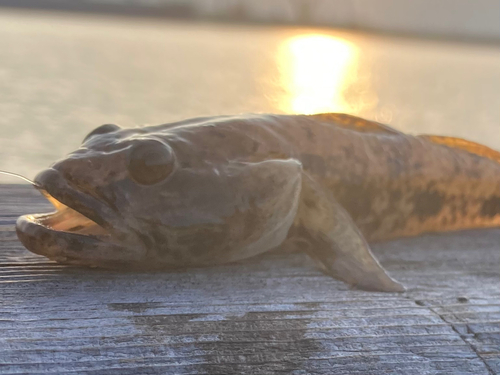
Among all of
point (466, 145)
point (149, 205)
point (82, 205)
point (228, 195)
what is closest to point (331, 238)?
point (228, 195)

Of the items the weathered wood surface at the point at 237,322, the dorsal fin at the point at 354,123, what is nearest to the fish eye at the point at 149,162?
the weathered wood surface at the point at 237,322

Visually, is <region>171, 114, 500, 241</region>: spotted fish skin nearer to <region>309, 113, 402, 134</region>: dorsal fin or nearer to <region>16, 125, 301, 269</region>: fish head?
<region>309, 113, 402, 134</region>: dorsal fin

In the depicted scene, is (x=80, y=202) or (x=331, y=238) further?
(x=331, y=238)

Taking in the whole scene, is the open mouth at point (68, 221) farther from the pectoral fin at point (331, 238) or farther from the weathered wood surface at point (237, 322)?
the pectoral fin at point (331, 238)

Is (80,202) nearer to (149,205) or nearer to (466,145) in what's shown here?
(149,205)

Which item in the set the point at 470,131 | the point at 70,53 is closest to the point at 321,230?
the point at 470,131

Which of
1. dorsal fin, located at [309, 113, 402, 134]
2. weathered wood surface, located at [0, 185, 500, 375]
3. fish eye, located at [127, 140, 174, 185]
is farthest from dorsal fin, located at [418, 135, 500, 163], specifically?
fish eye, located at [127, 140, 174, 185]

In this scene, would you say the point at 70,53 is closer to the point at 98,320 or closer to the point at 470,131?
the point at 470,131
